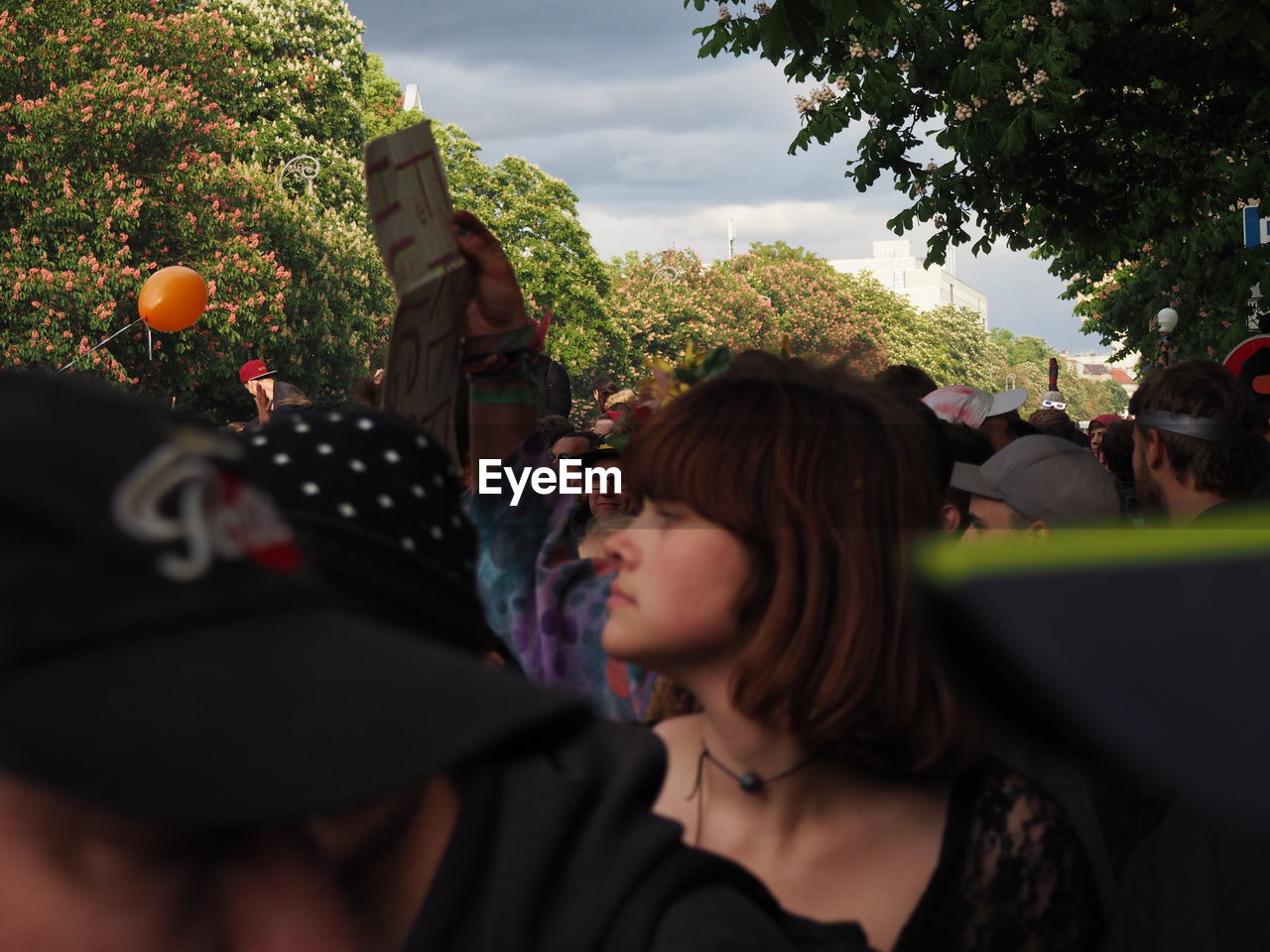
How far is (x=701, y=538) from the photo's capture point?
6.82ft

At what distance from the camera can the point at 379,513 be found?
1188 millimetres

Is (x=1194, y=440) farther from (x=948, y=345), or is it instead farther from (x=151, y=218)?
(x=948, y=345)

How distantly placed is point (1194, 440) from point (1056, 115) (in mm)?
4975

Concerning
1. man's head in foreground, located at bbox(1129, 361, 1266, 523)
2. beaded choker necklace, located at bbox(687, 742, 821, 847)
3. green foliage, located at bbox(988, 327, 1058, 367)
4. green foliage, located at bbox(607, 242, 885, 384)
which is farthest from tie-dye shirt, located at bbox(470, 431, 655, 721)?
green foliage, located at bbox(988, 327, 1058, 367)

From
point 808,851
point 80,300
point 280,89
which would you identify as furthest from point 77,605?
point 280,89

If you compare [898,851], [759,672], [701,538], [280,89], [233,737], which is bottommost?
[898,851]

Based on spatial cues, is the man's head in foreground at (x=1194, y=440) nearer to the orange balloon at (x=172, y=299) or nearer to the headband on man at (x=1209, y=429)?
the headband on man at (x=1209, y=429)

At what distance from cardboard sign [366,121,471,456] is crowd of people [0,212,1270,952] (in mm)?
337

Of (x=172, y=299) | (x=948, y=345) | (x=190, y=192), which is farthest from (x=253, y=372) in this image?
(x=948, y=345)

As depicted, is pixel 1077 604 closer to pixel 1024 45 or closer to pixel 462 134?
pixel 1024 45

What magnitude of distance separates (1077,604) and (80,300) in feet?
79.5

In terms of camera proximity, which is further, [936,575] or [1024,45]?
[1024,45]

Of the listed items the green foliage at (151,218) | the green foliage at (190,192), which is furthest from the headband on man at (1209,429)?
the green foliage at (190,192)

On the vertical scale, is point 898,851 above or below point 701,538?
below
